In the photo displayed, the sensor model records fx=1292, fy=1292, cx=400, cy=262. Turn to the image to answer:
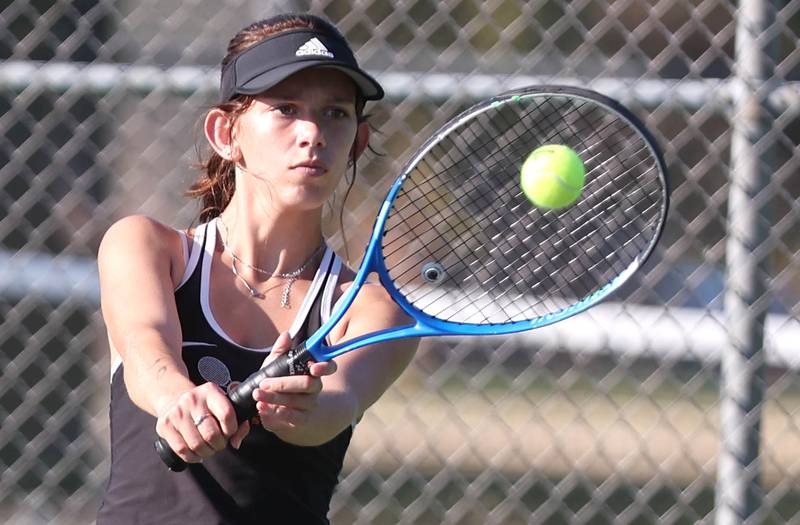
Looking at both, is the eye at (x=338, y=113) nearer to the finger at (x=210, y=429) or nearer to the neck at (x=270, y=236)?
the neck at (x=270, y=236)

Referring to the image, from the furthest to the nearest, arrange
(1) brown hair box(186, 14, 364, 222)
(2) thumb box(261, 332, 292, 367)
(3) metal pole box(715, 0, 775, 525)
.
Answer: (3) metal pole box(715, 0, 775, 525) < (1) brown hair box(186, 14, 364, 222) < (2) thumb box(261, 332, 292, 367)

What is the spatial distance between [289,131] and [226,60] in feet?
0.70

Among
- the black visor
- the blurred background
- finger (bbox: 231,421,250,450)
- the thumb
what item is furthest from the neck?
the blurred background

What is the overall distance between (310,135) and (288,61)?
0.39 ft

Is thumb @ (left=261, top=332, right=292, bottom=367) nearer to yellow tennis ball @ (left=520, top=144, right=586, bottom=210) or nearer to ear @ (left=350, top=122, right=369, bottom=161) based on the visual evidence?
ear @ (left=350, top=122, right=369, bottom=161)

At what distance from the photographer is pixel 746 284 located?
10.7ft

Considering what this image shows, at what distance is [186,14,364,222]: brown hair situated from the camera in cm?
210

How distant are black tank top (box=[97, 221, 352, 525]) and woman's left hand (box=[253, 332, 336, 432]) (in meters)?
0.20

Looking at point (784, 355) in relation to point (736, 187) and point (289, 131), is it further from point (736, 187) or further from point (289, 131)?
point (289, 131)

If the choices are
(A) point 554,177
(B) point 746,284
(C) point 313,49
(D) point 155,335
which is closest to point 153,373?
(D) point 155,335

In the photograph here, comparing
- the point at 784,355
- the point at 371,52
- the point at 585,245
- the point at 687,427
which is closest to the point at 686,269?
the point at 784,355

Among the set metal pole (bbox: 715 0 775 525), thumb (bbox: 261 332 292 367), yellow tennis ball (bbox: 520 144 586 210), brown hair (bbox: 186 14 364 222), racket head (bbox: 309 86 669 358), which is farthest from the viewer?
metal pole (bbox: 715 0 775 525)

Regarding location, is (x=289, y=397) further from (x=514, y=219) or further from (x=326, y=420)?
(x=514, y=219)

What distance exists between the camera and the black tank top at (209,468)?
1.99m
